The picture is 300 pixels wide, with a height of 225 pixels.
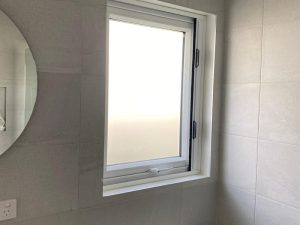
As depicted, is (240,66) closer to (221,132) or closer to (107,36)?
(221,132)

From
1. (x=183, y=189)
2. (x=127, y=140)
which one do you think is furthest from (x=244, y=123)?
(x=127, y=140)

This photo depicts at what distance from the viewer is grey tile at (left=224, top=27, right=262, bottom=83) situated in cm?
182

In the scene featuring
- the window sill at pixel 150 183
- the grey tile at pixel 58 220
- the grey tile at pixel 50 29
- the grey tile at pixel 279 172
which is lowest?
the grey tile at pixel 58 220

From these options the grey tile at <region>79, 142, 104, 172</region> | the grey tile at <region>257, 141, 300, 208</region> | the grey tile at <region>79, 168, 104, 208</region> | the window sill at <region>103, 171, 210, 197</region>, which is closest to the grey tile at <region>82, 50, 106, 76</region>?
the grey tile at <region>79, 142, 104, 172</region>

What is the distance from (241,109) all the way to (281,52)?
0.39 meters

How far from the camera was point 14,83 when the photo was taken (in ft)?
4.20

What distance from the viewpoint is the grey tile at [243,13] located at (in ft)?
5.93

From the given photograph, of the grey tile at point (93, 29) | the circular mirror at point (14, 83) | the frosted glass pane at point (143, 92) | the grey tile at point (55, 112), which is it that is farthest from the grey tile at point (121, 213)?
the grey tile at point (93, 29)

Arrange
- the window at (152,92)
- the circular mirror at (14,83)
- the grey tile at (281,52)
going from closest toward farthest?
the circular mirror at (14,83) → the grey tile at (281,52) → the window at (152,92)

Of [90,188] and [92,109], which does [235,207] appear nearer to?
[90,188]

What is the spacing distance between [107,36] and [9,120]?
656 mm

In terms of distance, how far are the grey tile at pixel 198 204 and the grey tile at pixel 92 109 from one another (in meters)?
0.67

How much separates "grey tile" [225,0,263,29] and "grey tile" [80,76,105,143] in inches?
35.9

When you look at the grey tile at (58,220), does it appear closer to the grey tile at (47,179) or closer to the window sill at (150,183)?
the grey tile at (47,179)
